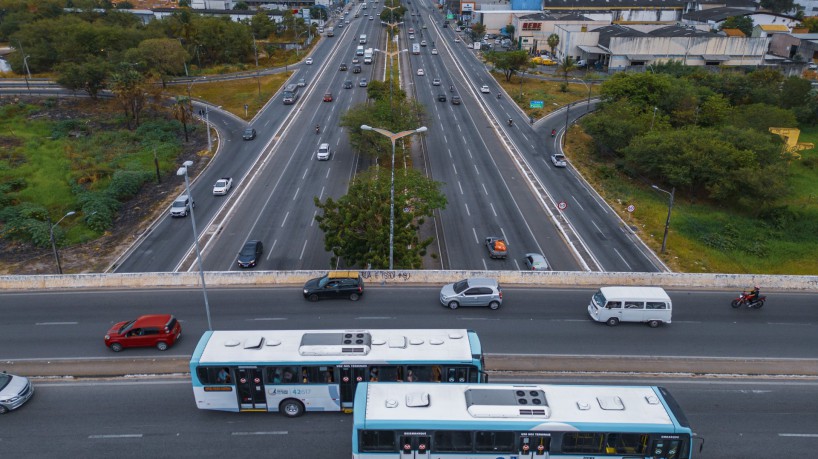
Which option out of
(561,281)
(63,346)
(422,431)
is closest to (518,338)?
(561,281)

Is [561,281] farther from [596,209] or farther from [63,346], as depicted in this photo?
[63,346]

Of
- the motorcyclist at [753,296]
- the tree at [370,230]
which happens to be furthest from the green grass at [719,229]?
the tree at [370,230]

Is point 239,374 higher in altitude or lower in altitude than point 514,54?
lower

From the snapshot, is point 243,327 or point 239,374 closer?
point 239,374

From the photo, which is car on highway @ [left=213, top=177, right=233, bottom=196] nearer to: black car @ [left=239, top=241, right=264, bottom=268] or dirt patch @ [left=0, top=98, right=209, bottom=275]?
dirt patch @ [left=0, top=98, right=209, bottom=275]

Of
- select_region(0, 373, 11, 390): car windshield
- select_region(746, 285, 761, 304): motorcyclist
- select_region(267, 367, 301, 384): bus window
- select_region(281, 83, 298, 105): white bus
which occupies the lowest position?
select_region(746, 285, 761, 304): motorcyclist

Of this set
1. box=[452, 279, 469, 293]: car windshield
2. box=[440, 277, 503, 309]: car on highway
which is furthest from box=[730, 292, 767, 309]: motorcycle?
box=[452, 279, 469, 293]: car windshield

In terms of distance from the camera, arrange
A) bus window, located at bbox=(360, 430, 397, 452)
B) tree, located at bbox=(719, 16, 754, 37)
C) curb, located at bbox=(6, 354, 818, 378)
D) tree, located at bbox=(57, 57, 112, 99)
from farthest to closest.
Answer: tree, located at bbox=(719, 16, 754, 37) < tree, located at bbox=(57, 57, 112, 99) < curb, located at bbox=(6, 354, 818, 378) < bus window, located at bbox=(360, 430, 397, 452)

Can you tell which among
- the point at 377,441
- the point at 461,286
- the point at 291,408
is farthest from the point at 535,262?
the point at 377,441
